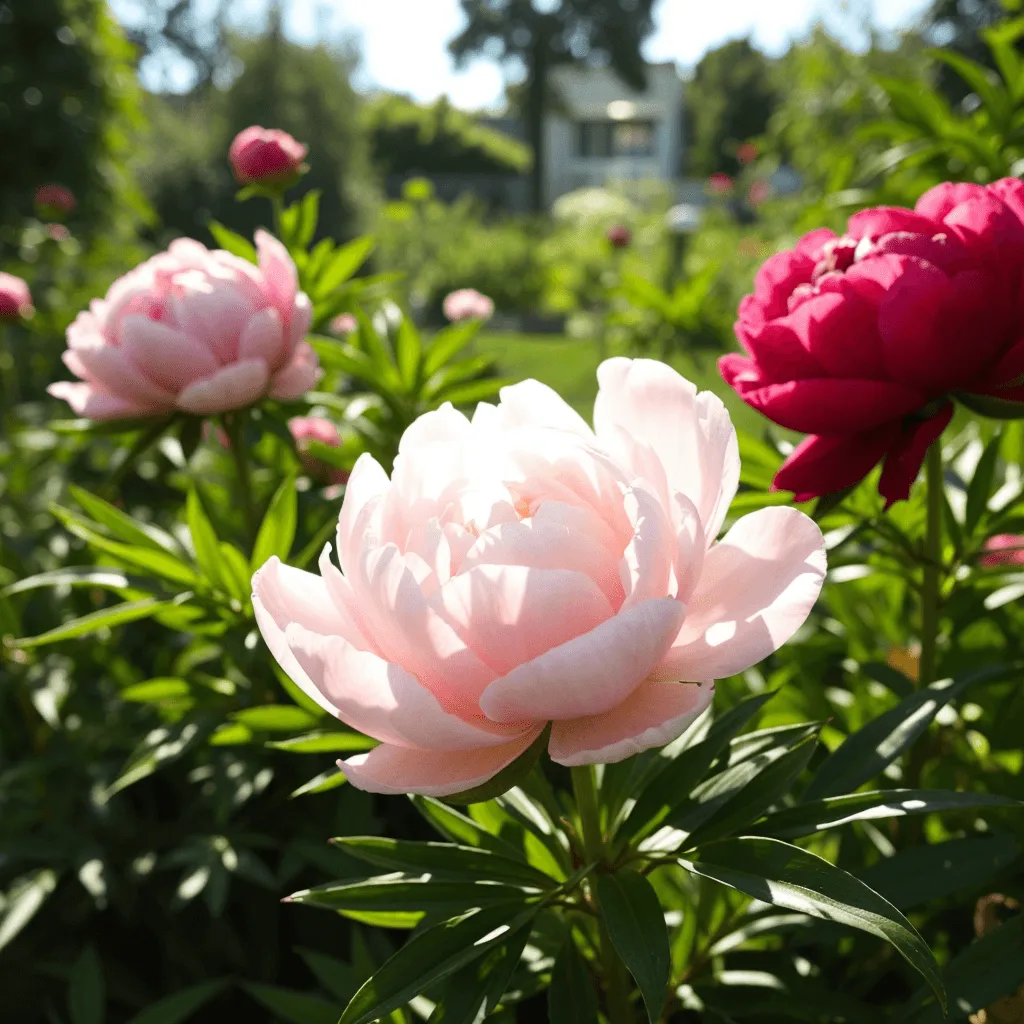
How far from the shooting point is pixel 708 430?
483 mm

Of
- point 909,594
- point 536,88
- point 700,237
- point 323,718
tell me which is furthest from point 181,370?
point 536,88

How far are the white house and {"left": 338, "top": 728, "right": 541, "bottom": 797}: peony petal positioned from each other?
30.3 meters

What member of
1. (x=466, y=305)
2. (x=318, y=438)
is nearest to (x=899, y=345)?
(x=318, y=438)

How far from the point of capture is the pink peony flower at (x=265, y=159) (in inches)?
47.1

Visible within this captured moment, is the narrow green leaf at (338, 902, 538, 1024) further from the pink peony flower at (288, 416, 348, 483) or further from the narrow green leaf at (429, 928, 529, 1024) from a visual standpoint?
the pink peony flower at (288, 416, 348, 483)

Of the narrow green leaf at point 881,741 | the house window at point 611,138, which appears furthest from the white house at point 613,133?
the narrow green leaf at point 881,741

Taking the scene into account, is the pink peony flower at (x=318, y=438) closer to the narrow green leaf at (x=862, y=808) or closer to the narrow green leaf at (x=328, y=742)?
the narrow green leaf at (x=328, y=742)

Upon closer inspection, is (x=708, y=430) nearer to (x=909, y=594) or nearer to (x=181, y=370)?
(x=181, y=370)

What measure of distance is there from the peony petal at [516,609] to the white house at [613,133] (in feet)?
99.5

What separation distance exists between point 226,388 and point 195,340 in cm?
5

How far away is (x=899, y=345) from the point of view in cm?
60

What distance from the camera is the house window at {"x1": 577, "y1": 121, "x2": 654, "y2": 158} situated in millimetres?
30234

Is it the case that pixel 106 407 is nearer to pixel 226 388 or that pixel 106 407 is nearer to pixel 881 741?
pixel 226 388

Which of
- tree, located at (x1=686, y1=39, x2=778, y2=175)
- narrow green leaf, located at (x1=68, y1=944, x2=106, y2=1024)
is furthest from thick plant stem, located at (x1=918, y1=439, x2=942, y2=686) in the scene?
tree, located at (x1=686, y1=39, x2=778, y2=175)
